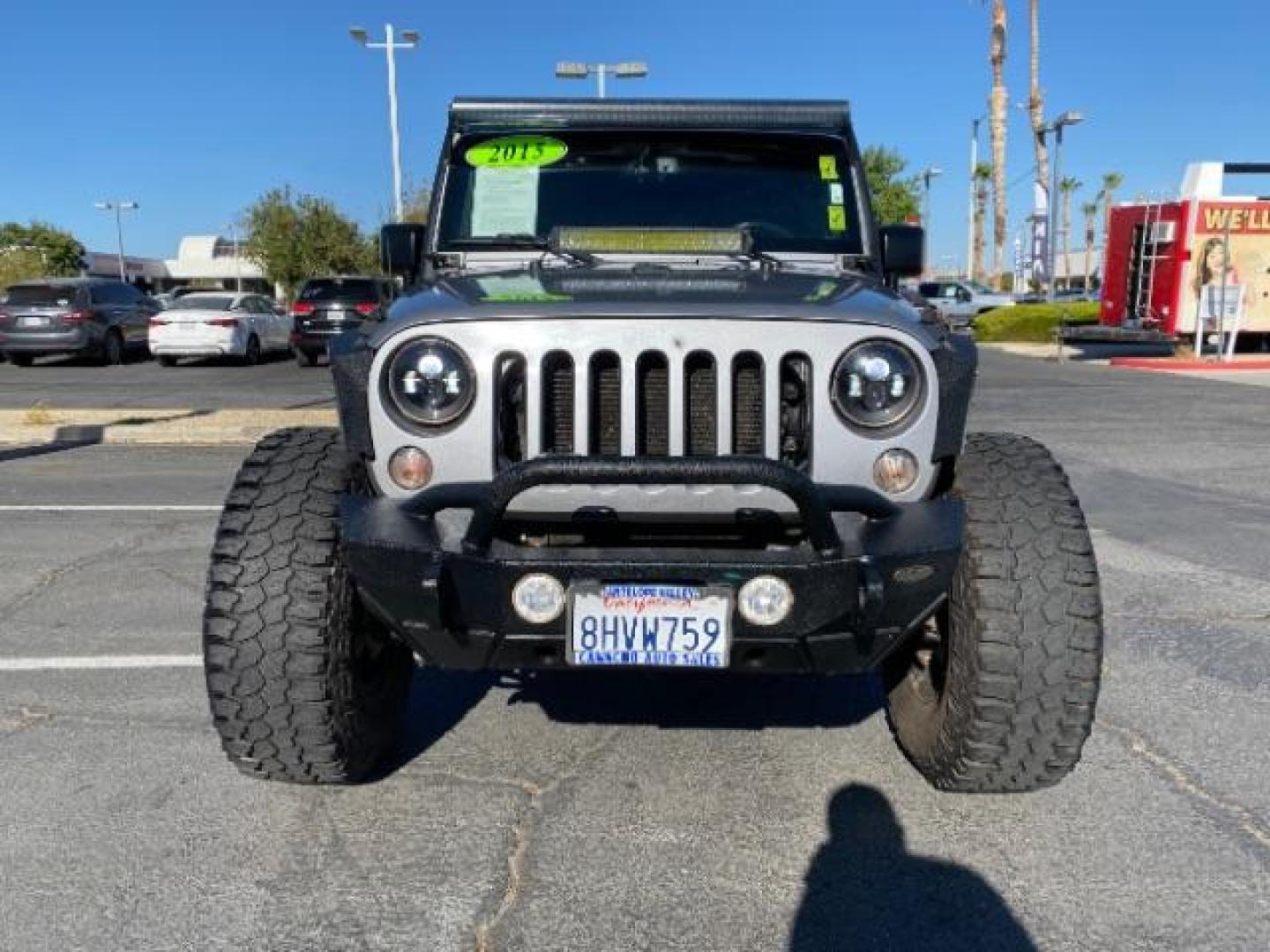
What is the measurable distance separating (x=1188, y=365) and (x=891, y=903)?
18224mm

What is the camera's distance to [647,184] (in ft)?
13.4

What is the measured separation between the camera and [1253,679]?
401 cm

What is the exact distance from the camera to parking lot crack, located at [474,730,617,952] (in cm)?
249

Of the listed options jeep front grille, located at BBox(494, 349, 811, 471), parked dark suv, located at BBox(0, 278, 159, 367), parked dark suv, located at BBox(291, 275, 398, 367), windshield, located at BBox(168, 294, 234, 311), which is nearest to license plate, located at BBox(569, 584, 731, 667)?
jeep front grille, located at BBox(494, 349, 811, 471)

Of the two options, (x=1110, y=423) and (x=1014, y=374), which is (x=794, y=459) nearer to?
(x=1110, y=423)

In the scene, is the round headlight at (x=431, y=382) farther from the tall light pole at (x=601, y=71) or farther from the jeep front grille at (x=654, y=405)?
the tall light pole at (x=601, y=71)

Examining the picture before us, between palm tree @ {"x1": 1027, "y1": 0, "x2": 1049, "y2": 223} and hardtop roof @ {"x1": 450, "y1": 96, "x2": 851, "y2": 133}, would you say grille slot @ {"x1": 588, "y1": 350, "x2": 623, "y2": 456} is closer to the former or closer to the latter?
hardtop roof @ {"x1": 450, "y1": 96, "x2": 851, "y2": 133}

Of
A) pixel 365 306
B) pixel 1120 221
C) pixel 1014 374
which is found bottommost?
pixel 1014 374

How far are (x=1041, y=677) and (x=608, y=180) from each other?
2.38 metres

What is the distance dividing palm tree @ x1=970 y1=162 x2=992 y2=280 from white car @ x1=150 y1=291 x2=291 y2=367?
44119 mm

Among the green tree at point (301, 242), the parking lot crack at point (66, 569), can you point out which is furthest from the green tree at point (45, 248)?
the parking lot crack at point (66, 569)

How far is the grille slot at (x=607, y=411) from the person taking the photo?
105 inches

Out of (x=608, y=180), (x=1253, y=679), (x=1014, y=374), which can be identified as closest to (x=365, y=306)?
(x=1014, y=374)

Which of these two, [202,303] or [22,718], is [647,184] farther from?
[202,303]
